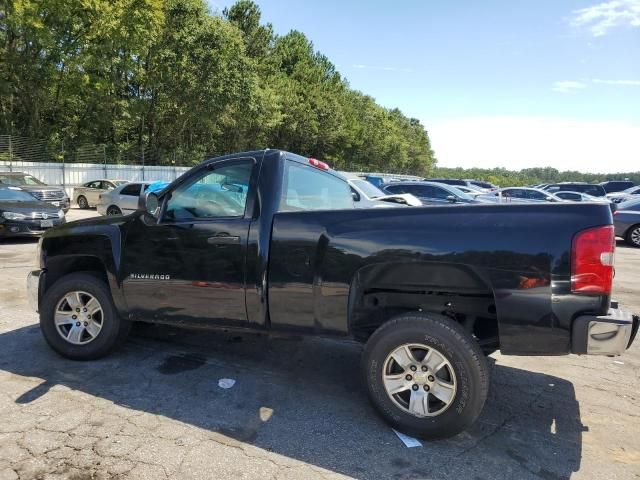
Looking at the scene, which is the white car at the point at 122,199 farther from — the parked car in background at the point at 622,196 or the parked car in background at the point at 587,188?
the parked car in background at the point at 587,188

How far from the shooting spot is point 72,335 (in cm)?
439

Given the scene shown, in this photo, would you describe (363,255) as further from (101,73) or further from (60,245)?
(101,73)

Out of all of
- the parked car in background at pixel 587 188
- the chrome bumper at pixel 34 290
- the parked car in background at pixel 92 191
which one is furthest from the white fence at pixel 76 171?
the parked car in background at pixel 587 188

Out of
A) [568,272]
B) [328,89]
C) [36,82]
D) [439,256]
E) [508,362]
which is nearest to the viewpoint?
[568,272]

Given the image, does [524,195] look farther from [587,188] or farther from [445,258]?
[445,258]

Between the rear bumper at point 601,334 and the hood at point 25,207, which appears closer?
the rear bumper at point 601,334

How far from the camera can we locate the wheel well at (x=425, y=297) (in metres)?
3.22

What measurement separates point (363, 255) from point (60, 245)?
9.66 feet

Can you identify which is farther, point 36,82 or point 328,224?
point 36,82

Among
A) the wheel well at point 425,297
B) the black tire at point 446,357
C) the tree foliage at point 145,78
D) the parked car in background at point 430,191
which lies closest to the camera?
the black tire at point 446,357

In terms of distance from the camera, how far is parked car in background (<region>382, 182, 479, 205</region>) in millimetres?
16469

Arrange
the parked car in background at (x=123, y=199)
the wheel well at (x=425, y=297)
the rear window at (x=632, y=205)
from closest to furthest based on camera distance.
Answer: the wheel well at (x=425, y=297), the rear window at (x=632, y=205), the parked car in background at (x=123, y=199)

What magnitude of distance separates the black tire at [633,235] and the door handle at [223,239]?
14.4 m

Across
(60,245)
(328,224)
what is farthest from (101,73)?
(328,224)
